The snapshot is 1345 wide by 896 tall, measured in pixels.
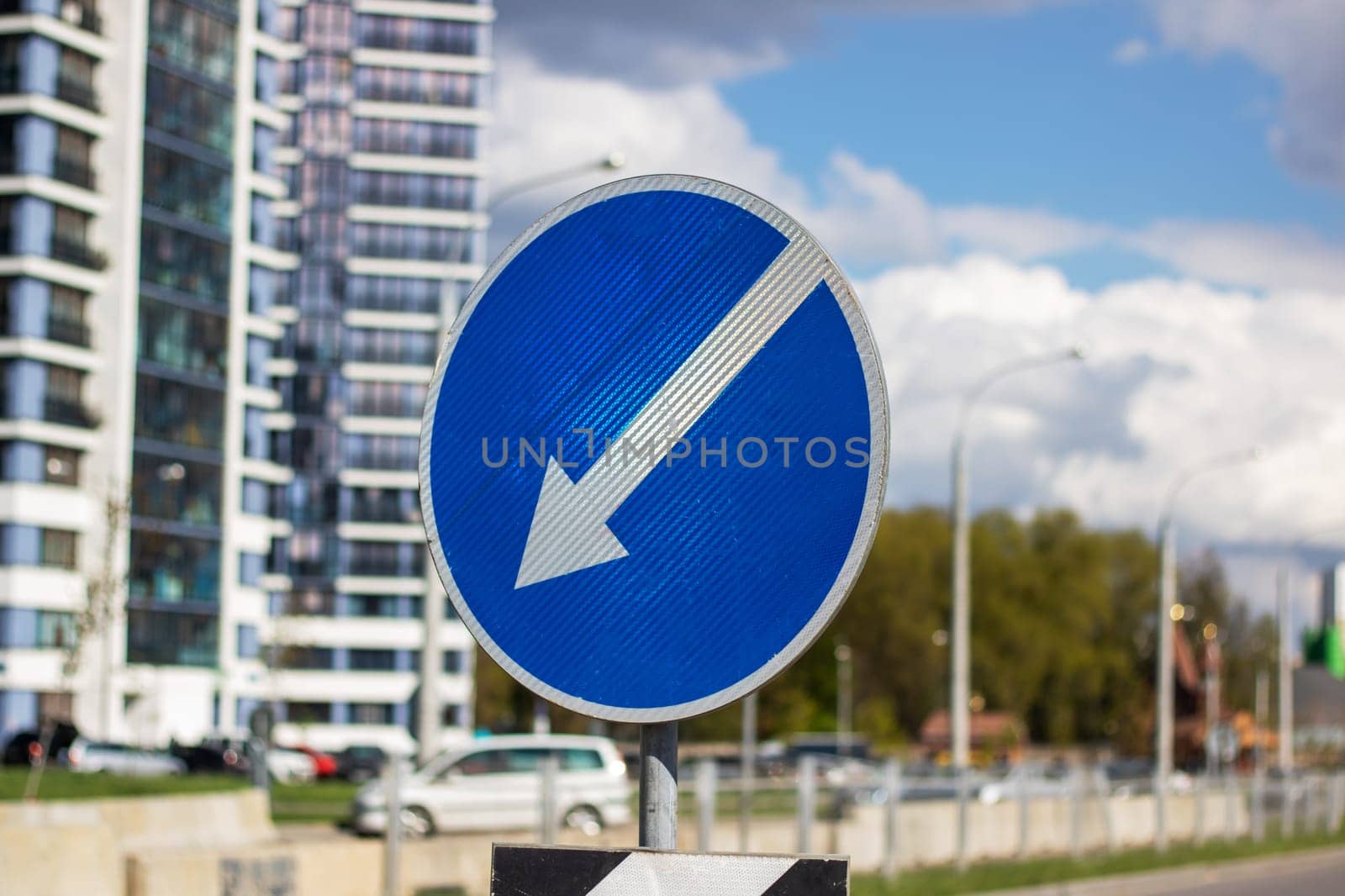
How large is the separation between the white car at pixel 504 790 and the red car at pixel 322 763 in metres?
36.4

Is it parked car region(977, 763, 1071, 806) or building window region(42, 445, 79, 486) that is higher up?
building window region(42, 445, 79, 486)

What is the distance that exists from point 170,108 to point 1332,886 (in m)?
64.0

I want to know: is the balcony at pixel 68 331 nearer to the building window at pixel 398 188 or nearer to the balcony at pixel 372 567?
the building window at pixel 398 188

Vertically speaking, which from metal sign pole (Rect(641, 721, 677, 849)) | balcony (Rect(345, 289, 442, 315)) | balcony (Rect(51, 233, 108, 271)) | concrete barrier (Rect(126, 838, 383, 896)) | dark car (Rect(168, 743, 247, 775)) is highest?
balcony (Rect(345, 289, 442, 315))

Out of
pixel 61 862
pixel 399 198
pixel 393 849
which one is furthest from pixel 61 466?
pixel 61 862

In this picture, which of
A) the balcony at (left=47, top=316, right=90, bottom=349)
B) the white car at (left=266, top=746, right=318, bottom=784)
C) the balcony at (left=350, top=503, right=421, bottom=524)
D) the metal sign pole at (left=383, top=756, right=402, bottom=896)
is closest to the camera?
the metal sign pole at (left=383, top=756, right=402, bottom=896)

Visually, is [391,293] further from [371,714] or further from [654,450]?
[654,450]

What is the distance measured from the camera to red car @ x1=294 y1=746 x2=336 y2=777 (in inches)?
2724

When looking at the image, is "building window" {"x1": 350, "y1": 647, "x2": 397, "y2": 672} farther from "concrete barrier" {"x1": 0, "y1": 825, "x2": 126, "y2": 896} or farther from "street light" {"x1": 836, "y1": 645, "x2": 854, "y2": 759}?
"concrete barrier" {"x1": 0, "y1": 825, "x2": 126, "y2": 896}

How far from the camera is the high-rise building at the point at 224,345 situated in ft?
240

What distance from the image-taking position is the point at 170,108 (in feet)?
266

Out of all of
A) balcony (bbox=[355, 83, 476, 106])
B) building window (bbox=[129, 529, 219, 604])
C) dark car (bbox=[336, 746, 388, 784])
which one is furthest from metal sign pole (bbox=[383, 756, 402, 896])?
balcony (bbox=[355, 83, 476, 106])

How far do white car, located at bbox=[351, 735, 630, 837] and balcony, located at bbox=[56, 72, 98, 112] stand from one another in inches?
1943

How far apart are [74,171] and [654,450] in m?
76.7
